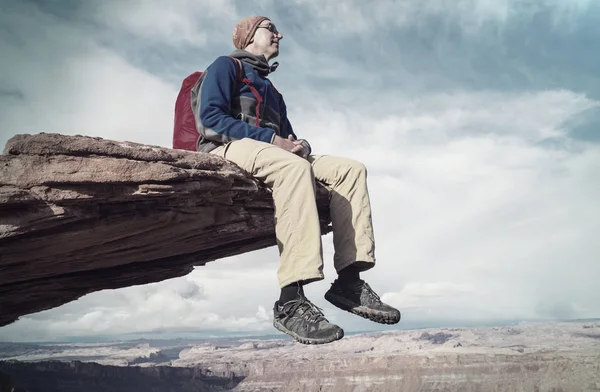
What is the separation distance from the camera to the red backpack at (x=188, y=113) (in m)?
4.99

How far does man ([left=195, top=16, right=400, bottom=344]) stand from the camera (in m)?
3.89

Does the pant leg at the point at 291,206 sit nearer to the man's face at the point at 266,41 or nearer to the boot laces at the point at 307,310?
A: the boot laces at the point at 307,310

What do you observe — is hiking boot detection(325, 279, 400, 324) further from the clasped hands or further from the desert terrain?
the desert terrain

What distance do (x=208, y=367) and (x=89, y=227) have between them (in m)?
88.7

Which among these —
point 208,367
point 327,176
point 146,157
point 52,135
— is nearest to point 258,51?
point 327,176

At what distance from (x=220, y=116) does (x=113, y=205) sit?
134cm

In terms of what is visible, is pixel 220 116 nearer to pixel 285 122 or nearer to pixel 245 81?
pixel 245 81

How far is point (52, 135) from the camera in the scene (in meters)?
3.94

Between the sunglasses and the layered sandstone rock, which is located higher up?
the sunglasses

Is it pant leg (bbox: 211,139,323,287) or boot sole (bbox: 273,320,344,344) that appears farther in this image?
pant leg (bbox: 211,139,323,287)

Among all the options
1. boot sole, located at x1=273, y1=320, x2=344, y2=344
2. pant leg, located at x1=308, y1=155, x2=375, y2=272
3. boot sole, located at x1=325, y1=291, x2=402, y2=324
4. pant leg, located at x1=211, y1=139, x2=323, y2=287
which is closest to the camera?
boot sole, located at x1=273, y1=320, x2=344, y2=344

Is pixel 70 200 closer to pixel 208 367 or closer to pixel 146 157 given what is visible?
pixel 146 157

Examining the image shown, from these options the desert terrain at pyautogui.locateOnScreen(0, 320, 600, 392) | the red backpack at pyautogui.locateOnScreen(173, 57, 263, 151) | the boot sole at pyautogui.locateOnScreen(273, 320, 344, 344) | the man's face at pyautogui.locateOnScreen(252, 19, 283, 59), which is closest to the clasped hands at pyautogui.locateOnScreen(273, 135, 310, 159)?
the red backpack at pyautogui.locateOnScreen(173, 57, 263, 151)

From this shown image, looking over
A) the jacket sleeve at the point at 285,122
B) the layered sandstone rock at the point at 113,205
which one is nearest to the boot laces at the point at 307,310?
the layered sandstone rock at the point at 113,205
